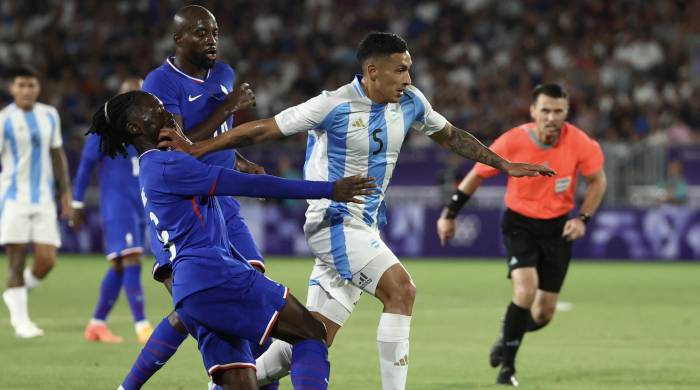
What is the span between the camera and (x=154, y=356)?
6.96 m

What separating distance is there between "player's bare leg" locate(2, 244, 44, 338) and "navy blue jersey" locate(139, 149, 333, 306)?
6.02 meters

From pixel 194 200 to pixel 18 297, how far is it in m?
6.25

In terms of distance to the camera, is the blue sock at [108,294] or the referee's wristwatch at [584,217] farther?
the blue sock at [108,294]

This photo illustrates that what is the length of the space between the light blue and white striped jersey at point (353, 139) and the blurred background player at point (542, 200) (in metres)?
1.93

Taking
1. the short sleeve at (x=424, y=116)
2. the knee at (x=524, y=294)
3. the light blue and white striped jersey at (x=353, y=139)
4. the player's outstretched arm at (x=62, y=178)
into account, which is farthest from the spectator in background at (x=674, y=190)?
the light blue and white striped jersey at (x=353, y=139)

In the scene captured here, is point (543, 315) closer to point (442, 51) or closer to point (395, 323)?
point (395, 323)

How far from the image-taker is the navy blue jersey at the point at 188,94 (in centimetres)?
725

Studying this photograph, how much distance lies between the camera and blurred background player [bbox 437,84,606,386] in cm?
915

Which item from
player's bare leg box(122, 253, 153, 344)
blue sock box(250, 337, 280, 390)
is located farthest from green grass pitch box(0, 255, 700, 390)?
blue sock box(250, 337, 280, 390)

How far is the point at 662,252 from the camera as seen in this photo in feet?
72.6

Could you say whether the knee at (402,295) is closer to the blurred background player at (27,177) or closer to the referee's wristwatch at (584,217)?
the referee's wristwatch at (584,217)

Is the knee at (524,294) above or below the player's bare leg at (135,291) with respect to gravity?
above

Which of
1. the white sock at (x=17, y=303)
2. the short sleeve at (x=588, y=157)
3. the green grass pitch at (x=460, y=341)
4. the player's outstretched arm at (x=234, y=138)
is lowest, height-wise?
the green grass pitch at (x=460, y=341)

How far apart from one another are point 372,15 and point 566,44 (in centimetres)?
486
